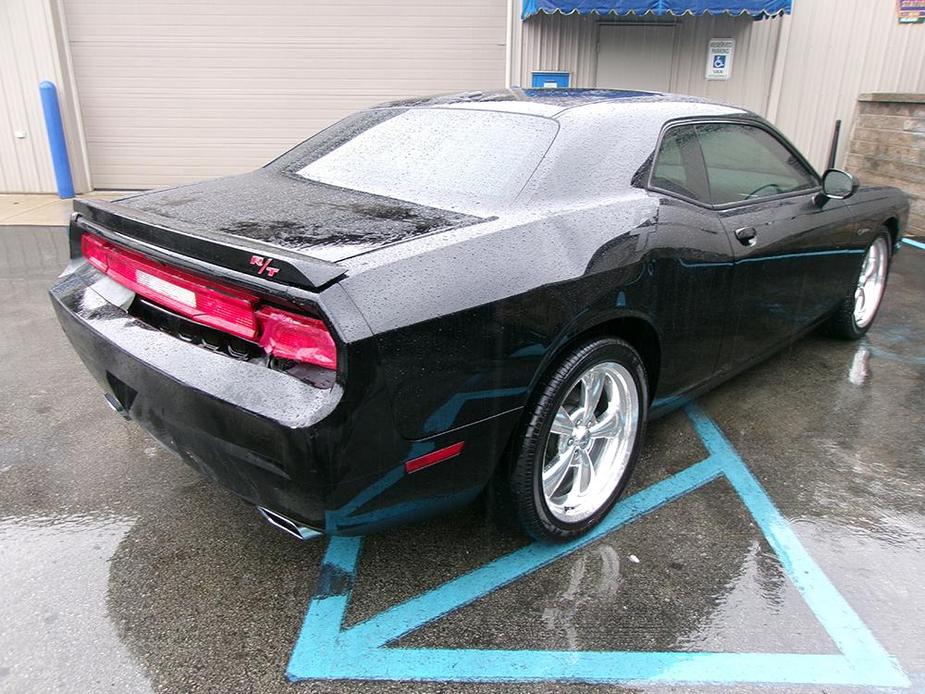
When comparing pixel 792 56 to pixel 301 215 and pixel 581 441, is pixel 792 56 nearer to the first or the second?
pixel 581 441

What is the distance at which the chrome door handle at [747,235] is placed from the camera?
10.3 ft

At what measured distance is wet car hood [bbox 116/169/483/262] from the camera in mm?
2088

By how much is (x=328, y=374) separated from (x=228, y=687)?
0.96 m

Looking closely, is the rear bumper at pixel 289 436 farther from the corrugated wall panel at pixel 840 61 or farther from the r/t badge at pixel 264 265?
the corrugated wall panel at pixel 840 61

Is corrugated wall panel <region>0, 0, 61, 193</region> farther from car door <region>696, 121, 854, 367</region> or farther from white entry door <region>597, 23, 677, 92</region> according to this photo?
car door <region>696, 121, 854, 367</region>

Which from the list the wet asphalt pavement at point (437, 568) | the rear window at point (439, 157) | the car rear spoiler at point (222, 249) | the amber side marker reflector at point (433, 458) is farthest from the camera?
the rear window at point (439, 157)

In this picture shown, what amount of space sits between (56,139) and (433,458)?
9662 millimetres

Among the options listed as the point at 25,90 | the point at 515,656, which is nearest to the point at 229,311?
the point at 515,656

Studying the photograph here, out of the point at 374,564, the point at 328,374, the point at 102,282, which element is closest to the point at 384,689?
the point at 374,564

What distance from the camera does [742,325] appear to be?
3316 mm

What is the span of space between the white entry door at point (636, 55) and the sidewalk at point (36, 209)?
664cm

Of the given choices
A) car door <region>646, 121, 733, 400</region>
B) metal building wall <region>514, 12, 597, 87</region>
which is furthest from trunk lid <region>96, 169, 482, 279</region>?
metal building wall <region>514, 12, 597, 87</region>

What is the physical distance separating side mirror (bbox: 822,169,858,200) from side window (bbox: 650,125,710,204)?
44.8 inches

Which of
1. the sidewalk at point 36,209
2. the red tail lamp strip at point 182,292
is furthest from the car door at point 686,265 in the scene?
the sidewalk at point 36,209
